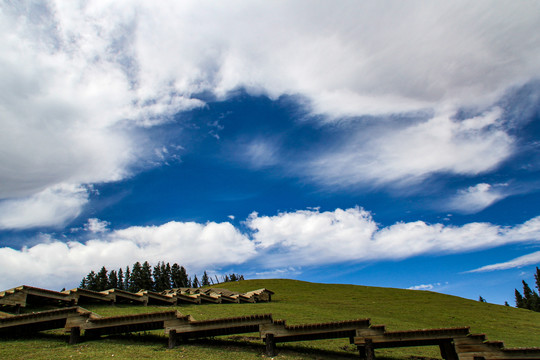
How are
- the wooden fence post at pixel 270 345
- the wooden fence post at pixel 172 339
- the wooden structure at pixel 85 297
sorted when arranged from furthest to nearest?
the wooden structure at pixel 85 297
the wooden fence post at pixel 172 339
the wooden fence post at pixel 270 345

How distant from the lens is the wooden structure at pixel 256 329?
1302 centimetres

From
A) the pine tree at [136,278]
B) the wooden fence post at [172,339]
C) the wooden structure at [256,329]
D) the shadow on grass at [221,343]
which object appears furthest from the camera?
the pine tree at [136,278]

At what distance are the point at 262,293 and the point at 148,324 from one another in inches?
1314

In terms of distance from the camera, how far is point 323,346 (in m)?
15.9

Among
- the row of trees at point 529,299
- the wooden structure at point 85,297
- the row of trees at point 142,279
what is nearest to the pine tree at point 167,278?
the row of trees at point 142,279

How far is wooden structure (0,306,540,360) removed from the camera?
13.0 meters

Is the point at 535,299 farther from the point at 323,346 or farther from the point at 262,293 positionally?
the point at 323,346

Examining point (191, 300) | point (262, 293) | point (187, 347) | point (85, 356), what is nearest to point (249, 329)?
point (187, 347)

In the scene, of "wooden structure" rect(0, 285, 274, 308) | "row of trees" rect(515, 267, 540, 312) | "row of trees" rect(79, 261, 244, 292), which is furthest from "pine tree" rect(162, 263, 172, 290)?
"row of trees" rect(515, 267, 540, 312)

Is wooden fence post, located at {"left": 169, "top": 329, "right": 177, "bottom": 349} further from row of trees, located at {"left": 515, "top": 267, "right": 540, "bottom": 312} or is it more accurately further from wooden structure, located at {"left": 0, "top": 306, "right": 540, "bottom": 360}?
row of trees, located at {"left": 515, "top": 267, "right": 540, "bottom": 312}

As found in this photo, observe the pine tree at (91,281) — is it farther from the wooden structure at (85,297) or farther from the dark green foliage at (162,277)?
the wooden structure at (85,297)

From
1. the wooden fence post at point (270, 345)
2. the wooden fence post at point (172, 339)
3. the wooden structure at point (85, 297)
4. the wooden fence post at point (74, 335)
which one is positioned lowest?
the wooden fence post at point (270, 345)

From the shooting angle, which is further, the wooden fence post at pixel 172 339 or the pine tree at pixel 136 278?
the pine tree at pixel 136 278

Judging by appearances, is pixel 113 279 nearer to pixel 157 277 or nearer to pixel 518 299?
pixel 157 277
